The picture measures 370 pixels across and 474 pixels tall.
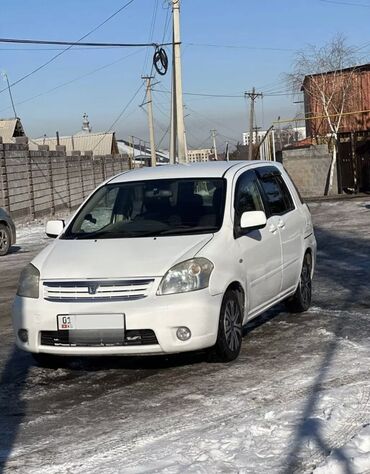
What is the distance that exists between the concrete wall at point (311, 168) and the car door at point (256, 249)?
835 inches

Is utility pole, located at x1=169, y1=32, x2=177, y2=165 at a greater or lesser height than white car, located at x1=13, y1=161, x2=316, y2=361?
greater

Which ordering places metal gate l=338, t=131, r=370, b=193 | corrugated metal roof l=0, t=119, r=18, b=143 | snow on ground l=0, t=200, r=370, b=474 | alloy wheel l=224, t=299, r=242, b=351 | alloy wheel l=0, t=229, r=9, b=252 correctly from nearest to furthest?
snow on ground l=0, t=200, r=370, b=474
alloy wheel l=224, t=299, r=242, b=351
alloy wheel l=0, t=229, r=9, b=252
metal gate l=338, t=131, r=370, b=193
corrugated metal roof l=0, t=119, r=18, b=143

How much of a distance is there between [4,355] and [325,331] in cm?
296

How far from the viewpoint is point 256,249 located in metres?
6.49

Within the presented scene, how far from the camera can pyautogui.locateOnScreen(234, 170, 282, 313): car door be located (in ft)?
20.7

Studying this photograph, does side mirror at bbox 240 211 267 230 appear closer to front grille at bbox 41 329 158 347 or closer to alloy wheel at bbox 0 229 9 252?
front grille at bbox 41 329 158 347

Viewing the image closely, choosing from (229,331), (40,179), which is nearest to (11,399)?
(229,331)

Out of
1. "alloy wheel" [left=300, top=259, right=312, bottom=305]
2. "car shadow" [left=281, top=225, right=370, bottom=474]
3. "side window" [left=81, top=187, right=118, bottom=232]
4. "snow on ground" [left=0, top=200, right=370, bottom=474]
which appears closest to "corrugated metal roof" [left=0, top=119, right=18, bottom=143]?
"car shadow" [left=281, top=225, right=370, bottom=474]

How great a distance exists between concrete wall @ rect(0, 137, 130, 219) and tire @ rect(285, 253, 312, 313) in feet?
52.2

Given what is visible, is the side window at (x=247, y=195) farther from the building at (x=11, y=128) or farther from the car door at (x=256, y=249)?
the building at (x=11, y=128)

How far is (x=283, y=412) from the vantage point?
4695mm

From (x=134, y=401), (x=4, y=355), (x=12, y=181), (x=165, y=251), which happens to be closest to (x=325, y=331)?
(x=165, y=251)


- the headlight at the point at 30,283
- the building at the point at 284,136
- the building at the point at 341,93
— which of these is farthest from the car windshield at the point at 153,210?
the building at the point at 341,93

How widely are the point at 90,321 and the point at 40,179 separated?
22124 mm
